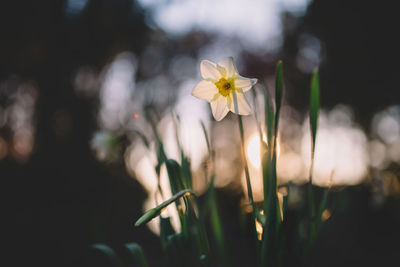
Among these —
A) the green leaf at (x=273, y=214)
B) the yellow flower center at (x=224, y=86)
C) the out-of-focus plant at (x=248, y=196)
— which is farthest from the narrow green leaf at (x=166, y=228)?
the yellow flower center at (x=224, y=86)

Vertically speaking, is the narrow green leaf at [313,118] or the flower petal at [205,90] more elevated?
the flower petal at [205,90]

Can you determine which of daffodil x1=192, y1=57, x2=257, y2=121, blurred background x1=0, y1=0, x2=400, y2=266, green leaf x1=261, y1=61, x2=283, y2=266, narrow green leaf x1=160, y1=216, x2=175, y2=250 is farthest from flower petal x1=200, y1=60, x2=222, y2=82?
blurred background x1=0, y1=0, x2=400, y2=266

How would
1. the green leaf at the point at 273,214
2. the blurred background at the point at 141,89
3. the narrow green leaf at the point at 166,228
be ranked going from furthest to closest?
1. the blurred background at the point at 141,89
2. the narrow green leaf at the point at 166,228
3. the green leaf at the point at 273,214

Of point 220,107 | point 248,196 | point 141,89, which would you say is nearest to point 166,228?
point 248,196

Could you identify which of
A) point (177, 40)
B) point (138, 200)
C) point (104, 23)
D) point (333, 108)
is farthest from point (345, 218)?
point (104, 23)

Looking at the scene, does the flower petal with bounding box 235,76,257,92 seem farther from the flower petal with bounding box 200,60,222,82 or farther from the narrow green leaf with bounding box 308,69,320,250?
the narrow green leaf with bounding box 308,69,320,250

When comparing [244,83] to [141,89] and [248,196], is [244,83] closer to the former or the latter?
[248,196]

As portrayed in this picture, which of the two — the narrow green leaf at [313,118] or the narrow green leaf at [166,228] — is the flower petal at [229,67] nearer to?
the narrow green leaf at [313,118]

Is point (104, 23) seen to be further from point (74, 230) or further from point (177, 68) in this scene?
point (74, 230)
